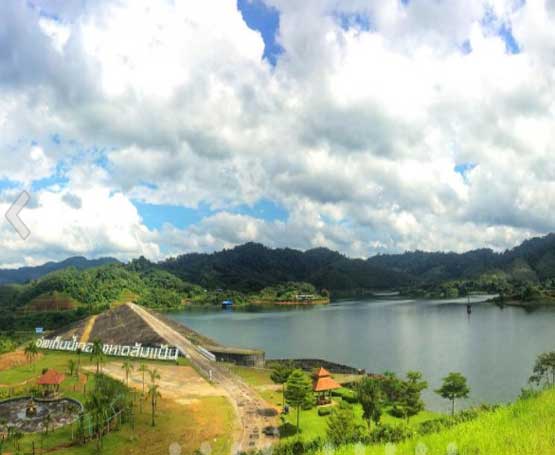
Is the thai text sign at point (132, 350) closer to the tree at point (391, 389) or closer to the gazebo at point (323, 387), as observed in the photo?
the gazebo at point (323, 387)

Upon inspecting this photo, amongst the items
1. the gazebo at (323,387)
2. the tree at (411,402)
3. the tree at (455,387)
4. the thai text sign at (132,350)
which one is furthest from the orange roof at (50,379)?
the tree at (455,387)

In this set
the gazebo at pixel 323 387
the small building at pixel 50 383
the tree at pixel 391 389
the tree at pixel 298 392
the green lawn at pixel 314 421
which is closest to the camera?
the green lawn at pixel 314 421

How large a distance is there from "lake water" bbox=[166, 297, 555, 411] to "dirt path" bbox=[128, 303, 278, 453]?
21.0 metres

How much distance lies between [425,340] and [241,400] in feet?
209

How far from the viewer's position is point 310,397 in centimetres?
4684

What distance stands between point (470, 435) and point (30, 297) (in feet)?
689

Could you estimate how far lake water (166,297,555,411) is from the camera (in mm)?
72938

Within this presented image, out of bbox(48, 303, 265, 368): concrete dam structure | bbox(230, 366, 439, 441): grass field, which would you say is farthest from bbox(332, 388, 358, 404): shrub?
bbox(48, 303, 265, 368): concrete dam structure

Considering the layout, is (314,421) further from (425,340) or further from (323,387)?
(425,340)

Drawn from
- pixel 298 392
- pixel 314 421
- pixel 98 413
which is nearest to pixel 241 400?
pixel 314 421

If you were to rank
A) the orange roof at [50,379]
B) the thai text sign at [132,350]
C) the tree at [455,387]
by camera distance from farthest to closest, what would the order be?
the thai text sign at [132,350]
the orange roof at [50,379]
the tree at [455,387]

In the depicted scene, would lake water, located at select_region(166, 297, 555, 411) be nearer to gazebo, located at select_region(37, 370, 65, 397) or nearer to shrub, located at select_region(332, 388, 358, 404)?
shrub, located at select_region(332, 388, 358, 404)

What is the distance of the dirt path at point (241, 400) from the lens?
138ft

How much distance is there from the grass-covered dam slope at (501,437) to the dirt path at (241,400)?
98.7 ft
